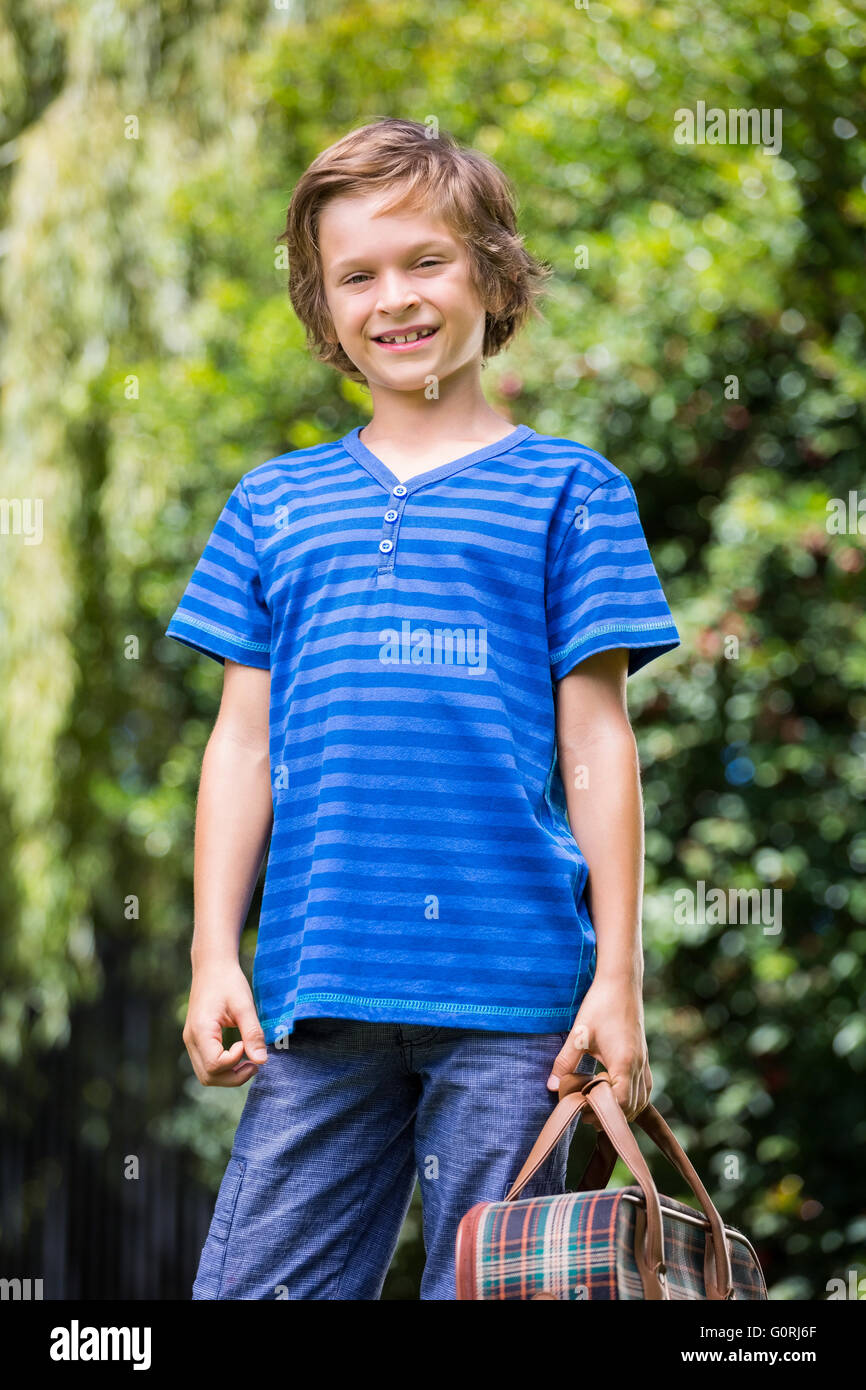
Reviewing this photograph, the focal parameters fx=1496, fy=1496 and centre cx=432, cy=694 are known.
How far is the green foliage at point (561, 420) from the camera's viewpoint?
12.3ft

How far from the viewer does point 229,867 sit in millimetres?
1536

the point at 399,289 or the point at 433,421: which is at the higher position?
the point at 399,289

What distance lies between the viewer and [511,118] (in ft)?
14.0

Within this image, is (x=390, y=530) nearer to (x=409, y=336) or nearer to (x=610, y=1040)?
(x=409, y=336)

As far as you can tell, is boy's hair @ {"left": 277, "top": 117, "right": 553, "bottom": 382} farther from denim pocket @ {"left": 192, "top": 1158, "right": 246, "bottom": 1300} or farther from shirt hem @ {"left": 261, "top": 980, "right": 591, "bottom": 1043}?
denim pocket @ {"left": 192, "top": 1158, "right": 246, "bottom": 1300}

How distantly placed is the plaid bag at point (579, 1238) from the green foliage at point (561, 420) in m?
2.14

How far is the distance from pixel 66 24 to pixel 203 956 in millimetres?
4353

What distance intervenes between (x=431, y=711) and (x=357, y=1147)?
0.42 meters

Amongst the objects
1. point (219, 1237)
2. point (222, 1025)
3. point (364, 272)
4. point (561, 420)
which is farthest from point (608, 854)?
point (561, 420)

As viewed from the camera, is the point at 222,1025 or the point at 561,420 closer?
the point at 222,1025

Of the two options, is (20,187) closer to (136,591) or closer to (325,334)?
(136,591)

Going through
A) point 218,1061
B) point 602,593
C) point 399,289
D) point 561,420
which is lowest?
point 218,1061

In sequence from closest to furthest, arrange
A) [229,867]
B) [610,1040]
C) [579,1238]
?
[579,1238], [610,1040], [229,867]

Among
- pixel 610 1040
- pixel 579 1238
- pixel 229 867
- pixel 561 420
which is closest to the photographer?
pixel 579 1238
